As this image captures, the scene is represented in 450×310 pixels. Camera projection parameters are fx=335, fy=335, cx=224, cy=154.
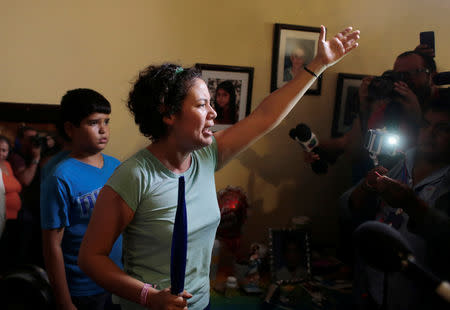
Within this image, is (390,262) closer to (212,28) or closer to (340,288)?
(340,288)

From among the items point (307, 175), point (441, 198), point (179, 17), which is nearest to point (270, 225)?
point (307, 175)

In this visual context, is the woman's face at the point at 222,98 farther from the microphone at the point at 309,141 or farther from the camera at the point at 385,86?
the camera at the point at 385,86

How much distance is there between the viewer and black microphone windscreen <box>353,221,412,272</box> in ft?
1.71

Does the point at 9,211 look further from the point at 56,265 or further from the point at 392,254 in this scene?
the point at 392,254

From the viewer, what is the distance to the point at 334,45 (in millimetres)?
919

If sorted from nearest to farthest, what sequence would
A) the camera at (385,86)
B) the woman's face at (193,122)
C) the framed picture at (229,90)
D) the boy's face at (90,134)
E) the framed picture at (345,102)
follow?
the woman's face at (193,122), the camera at (385,86), the boy's face at (90,134), the framed picture at (229,90), the framed picture at (345,102)

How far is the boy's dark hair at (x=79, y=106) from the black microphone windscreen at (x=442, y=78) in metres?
1.05

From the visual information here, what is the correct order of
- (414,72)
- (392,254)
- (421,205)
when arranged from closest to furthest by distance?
(392,254) < (421,205) < (414,72)

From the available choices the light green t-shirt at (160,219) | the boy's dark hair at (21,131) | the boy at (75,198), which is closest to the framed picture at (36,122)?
the boy's dark hair at (21,131)

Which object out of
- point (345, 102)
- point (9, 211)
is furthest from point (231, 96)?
point (9, 211)

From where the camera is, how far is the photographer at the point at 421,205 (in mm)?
571

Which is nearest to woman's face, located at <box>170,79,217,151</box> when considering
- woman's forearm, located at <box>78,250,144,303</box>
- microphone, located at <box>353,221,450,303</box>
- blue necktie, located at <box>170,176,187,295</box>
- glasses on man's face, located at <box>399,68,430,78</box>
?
blue necktie, located at <box>170,176,187,295</box>

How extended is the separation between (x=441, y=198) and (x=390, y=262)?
0.17m

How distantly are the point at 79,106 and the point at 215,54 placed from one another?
0.74 metres
